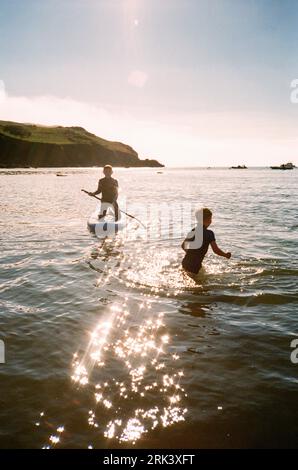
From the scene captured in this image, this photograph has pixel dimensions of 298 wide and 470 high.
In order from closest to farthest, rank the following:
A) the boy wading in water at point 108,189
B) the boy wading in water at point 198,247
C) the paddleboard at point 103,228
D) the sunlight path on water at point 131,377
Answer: the sunlight path on water at point 131,377, the boy wading in water at point 198,247, the paddleboard at point 103,228, the boy wading in water at point 108,189

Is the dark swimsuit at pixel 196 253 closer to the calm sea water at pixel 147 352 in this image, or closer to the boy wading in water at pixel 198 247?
the boy wading in water at pixel 198 247

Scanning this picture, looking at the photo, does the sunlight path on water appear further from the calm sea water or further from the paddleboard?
the paddleboard

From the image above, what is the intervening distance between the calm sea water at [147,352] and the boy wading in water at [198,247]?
45cm

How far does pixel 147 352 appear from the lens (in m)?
6.36

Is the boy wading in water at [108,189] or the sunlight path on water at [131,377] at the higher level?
the boy wading in water at [108,189]

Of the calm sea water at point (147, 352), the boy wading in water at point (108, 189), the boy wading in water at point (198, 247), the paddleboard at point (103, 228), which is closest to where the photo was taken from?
the calm sea water at point (147, 352)

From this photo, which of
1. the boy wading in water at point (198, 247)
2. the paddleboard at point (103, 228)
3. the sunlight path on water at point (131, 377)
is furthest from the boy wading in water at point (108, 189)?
the sunlight path on water at point (131, 377)

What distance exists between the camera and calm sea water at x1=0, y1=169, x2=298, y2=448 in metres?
4.52

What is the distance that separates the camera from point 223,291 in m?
9.32

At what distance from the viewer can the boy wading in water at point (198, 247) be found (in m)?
9.84

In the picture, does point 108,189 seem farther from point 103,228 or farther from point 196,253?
point 196,253

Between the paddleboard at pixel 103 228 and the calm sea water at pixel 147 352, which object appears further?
the paddleboard at pixel 103 228

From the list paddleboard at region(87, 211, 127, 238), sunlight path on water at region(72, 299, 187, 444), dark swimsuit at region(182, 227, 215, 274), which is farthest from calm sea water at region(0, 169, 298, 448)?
paddleboard at region(87, 211, 127, 238)
